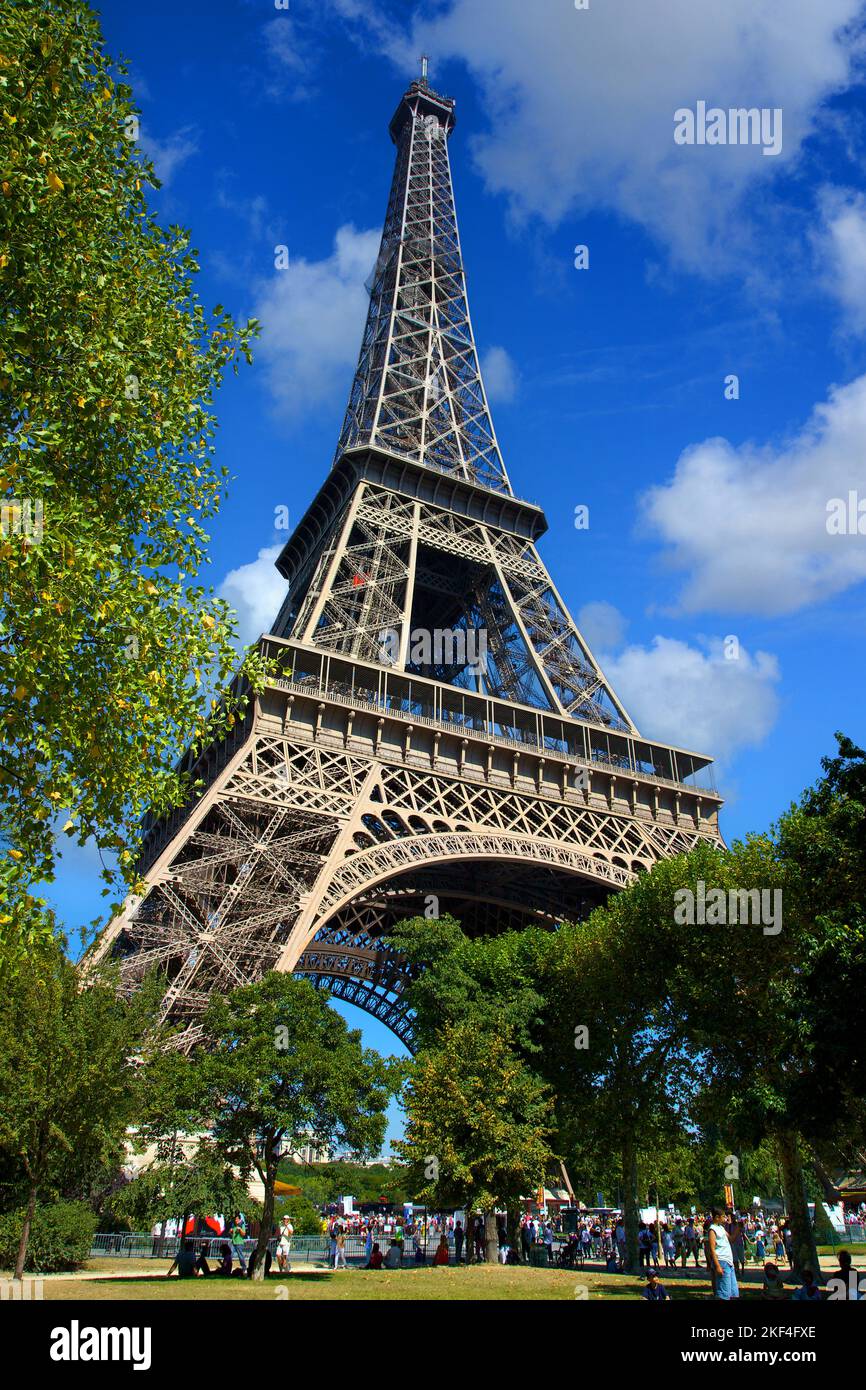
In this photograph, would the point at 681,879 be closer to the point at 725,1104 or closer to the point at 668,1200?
the point at 725,1104

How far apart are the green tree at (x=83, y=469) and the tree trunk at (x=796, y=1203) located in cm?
1750

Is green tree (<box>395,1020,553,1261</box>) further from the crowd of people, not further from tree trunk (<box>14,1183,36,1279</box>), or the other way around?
tree trunk (<box>14,1183,36,1279</box>)

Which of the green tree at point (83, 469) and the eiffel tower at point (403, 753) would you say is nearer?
the green tree at point (83, 469)

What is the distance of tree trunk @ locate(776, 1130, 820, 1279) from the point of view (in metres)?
21.2

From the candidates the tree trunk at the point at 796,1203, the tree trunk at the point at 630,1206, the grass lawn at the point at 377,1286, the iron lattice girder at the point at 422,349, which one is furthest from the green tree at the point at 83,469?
the iron lattice girder at the point at 422,349

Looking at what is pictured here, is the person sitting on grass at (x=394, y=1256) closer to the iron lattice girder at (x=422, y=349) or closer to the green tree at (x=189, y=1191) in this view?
the green tree at (x=189, y=1191)

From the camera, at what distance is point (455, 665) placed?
5181 centimetres

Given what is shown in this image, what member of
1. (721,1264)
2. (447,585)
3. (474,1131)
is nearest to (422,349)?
(447,585)

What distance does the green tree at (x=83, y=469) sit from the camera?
11484mm

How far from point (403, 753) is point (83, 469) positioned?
22853 mm

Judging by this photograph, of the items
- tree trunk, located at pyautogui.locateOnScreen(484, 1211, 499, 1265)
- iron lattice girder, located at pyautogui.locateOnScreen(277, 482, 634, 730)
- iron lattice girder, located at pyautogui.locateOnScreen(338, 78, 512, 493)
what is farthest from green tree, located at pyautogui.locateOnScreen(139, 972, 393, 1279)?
iron lattice girder, located at pyautogui.locateOnScreen(338, 78, 512, 493)
